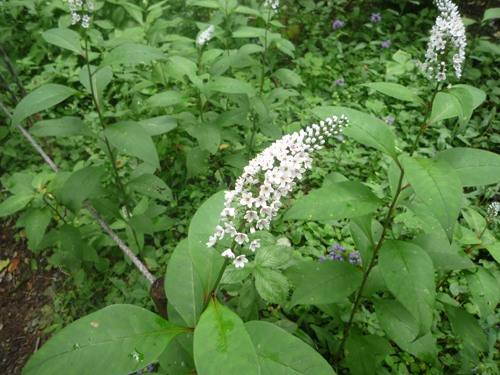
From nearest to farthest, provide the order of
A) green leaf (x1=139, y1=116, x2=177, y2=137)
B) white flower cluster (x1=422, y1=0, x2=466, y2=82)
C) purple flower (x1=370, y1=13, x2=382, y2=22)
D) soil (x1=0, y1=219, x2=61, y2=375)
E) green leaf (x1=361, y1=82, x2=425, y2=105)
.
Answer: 1. white flower cluster (x1=422, y1=0, x2=466, y2=82)
2. green leaf (x1=361, y1=82, x2=425, y2=105)
3. green leaf (x1=139, y1=116, x2=177, y2=137)
4. soil (x1=0, y1=219, x2=61, y2=375)
5. purple flower (x1=370, y1=13, x2=382, y2=22)

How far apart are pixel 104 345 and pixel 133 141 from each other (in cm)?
119

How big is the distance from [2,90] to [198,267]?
474cm

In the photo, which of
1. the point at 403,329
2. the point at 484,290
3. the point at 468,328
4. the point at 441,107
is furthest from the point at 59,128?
the point at 468,328

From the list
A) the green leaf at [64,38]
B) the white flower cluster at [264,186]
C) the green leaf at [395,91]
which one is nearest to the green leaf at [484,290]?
the green leaf at [395,91]

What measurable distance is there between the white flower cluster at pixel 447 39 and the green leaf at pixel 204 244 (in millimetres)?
1444

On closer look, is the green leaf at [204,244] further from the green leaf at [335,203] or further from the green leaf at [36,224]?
the green leaf at [36,224]

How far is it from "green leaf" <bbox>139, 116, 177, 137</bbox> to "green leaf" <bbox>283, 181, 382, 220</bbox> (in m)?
1.37

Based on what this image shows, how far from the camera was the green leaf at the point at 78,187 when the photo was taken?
208cm

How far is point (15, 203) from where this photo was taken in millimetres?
2207

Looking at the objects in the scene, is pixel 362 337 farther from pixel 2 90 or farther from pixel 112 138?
pixel 2 90

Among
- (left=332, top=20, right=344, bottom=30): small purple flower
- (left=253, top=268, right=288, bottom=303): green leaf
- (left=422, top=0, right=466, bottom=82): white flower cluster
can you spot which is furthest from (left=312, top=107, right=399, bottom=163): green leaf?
(left=332, top=20, right=344, bottom=30): small purple flower

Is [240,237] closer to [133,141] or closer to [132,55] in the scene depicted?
[133,141]

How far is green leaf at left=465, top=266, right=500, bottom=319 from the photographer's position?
1.85 metres

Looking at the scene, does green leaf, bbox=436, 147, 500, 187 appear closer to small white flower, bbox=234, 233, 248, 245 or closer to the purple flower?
small white flower, bbox=234, 233, 248, 245
